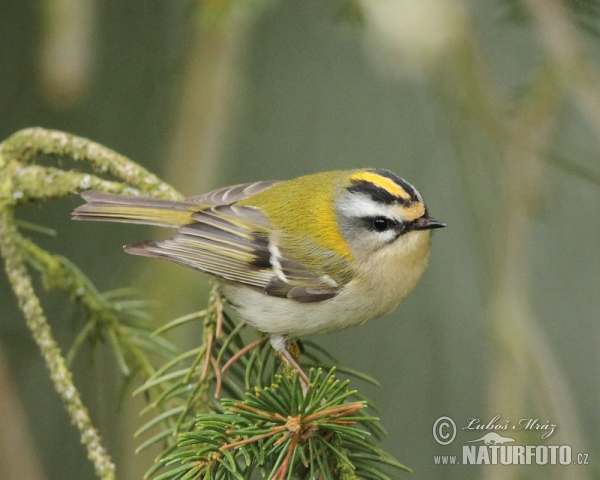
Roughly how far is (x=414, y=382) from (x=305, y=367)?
1.44 m

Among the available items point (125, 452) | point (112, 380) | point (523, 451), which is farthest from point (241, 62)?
point (523, 451)

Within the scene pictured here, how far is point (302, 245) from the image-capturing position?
6.19 ft

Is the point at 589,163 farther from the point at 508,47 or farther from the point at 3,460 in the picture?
the point at 3,460

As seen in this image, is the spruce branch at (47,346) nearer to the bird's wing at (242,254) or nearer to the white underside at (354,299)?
the bird's wing at (242,254)

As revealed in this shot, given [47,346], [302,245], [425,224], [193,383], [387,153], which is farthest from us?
[387,153]

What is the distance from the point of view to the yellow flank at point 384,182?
1.76 metres

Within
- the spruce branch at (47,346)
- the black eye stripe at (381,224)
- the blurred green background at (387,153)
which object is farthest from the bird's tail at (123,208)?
the black eye stripe at (381,224)

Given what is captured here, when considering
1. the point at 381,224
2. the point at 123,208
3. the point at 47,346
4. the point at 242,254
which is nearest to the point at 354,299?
the point at 381,224

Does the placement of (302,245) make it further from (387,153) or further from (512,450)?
(387,153)

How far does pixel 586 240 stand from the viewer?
296 cm

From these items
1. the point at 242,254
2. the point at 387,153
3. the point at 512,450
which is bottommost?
the point at 512,450

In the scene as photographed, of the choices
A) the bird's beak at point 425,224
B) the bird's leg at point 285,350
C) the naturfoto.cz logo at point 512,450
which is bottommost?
the naturfoto.cz logo at point 512,450

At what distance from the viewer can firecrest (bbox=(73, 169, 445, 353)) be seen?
1742 mm

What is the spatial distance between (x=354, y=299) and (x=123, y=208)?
0.63 metres
